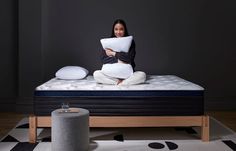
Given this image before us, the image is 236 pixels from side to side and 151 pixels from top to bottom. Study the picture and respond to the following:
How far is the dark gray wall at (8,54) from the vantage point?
3.29m

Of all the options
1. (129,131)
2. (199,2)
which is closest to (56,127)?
(129,131)

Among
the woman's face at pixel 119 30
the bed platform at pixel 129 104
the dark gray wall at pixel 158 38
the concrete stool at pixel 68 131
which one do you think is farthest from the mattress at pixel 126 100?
the dark gray wall at pixel 158 38

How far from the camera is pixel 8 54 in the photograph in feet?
10.9

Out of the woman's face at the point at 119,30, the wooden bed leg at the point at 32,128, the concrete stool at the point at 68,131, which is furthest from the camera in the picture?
the woman's face at the point at 119,30

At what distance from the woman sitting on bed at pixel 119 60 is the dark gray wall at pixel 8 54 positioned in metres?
1.26

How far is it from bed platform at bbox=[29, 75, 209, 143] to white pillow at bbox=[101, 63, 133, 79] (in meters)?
0.21

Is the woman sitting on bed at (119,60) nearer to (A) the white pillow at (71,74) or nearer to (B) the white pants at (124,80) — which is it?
(B) the white pants at (124,80)

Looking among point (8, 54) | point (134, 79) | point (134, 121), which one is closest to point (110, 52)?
point (134, 79)

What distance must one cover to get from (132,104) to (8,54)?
178cm

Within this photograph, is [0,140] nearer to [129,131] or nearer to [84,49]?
[129,131]

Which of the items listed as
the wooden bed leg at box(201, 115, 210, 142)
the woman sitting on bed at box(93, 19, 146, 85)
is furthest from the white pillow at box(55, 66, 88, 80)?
the wooden bed leg at box(201, 115, 210, 142)

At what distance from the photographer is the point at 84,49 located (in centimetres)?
339

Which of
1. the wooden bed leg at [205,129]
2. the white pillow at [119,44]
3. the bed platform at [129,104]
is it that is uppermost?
the white pillow at [119,44]

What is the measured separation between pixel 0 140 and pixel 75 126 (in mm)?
718
